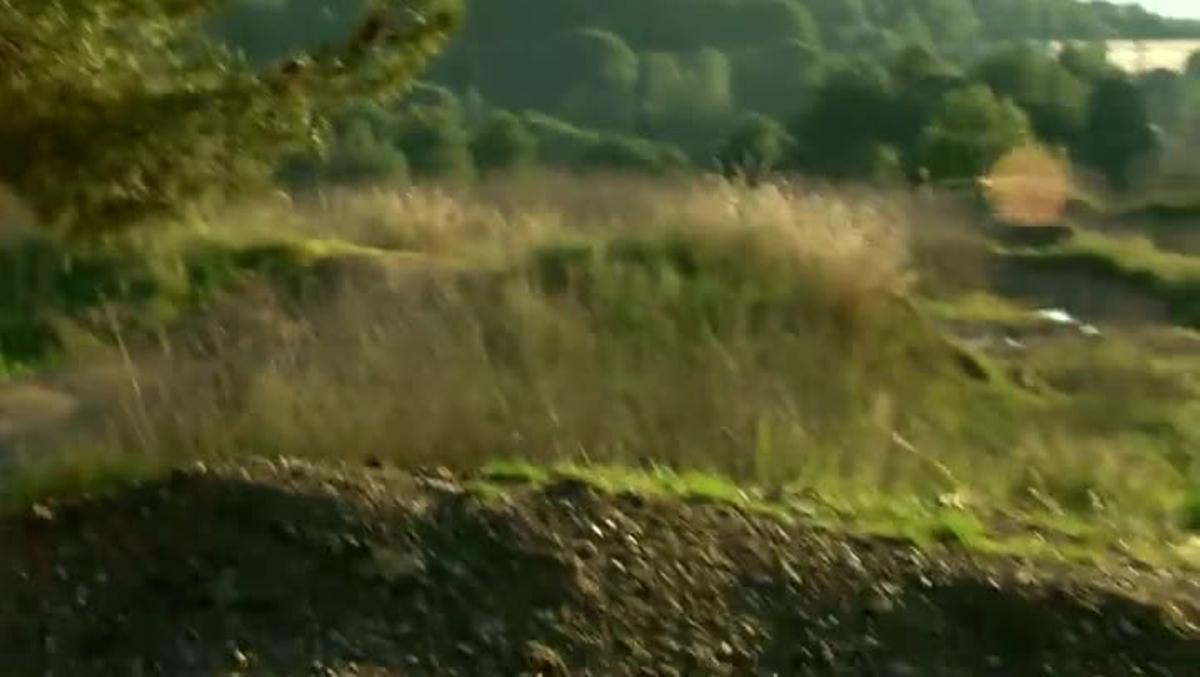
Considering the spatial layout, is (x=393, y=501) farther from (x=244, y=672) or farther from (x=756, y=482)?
(x=756, y=482)

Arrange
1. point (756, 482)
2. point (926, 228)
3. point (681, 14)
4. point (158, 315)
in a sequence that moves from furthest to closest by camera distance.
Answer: point (681, 14)
point (926, 228)
point (158, 315)
point (756, 482)

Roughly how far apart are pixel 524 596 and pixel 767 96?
54.1 meters

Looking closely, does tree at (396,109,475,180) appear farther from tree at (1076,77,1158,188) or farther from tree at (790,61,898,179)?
tree at (1076,77,1158,188)

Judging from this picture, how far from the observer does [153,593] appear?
6.14 meters

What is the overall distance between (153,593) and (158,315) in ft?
33.2

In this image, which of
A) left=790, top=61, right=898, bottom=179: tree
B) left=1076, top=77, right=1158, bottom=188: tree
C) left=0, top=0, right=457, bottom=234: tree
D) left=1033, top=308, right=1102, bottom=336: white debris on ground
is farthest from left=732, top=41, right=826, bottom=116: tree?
left=0, top=0, right=457, bottom=234: tree

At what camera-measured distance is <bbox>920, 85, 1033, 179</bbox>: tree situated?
38812mm

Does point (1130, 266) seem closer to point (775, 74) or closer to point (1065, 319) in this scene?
point (1065, 319)

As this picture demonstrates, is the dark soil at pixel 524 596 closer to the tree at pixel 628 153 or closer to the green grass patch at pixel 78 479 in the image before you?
the green grass patch at pixel 78 479

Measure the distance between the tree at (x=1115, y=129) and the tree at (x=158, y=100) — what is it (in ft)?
125

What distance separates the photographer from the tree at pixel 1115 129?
45438mm

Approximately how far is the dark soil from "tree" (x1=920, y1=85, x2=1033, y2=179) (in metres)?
31.7

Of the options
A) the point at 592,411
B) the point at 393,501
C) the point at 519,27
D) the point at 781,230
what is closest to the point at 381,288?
the point at 781,230

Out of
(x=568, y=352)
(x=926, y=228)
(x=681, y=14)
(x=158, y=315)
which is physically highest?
(x=568, y=352)
